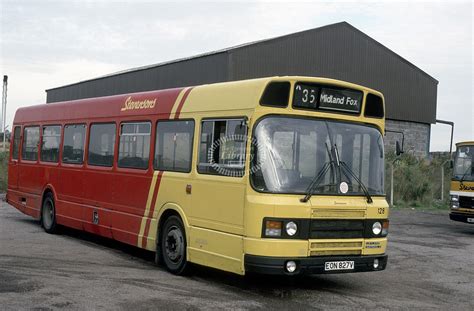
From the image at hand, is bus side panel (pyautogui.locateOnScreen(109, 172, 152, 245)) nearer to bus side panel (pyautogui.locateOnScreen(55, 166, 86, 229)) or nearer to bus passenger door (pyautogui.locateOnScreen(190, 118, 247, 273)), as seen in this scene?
bus side panel (pyautogui.locateOnScreen(55, 166, 86, 229))

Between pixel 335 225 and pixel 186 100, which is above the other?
pixel 186 100

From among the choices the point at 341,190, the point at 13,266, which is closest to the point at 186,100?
the point at 341,190

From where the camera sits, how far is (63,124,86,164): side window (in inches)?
511

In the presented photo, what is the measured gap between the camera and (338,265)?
8141 mm

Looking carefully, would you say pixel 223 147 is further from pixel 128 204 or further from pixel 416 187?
pixel 416 187

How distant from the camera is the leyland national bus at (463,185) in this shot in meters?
16.9

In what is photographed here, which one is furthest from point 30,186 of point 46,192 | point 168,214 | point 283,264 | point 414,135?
point 414,135

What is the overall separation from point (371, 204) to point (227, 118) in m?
2.22

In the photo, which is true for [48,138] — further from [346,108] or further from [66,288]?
[346,108]

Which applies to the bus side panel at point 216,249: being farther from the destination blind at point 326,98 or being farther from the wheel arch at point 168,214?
the destination blind at point 326,98

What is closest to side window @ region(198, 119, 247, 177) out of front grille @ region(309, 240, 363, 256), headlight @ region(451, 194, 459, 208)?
front grille @ region(309, 240, 363, 256)

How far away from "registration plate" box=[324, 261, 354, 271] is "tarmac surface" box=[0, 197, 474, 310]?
1.29 ft

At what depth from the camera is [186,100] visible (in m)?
9.76

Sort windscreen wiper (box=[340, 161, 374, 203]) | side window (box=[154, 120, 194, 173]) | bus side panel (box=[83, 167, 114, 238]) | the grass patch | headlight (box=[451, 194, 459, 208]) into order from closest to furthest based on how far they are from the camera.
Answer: windscreen wiper (box=[340, 161, 374, 203])
side window (box=[154, 120, 194, 173])
bus side panel (box=[83, 167, 114, 238])
headlight (box=[451, 194, 459, 208])
the grass patch
